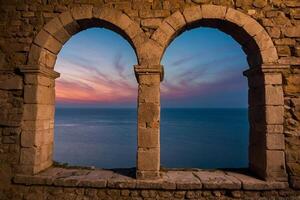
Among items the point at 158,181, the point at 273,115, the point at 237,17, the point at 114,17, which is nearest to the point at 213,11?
the point at 237,17

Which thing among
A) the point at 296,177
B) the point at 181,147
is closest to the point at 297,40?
the point at 296,177

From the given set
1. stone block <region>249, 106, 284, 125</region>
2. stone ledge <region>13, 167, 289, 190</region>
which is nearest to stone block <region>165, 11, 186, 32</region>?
stone block <region>249, 106, 284, 125</region>

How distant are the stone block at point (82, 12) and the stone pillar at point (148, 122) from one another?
127 centimetres

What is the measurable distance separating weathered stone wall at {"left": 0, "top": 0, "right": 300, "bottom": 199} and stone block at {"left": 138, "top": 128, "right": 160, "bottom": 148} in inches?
0.6

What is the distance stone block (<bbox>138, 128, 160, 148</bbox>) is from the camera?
3.98m

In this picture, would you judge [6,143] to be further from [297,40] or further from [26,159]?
[297,40]

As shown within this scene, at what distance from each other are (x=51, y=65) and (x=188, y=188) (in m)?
3.26

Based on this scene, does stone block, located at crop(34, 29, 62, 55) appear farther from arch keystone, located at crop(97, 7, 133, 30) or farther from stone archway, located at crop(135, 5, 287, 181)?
stone archway, located at crop(135, 5, 287, 181)

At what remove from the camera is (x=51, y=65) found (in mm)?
4457

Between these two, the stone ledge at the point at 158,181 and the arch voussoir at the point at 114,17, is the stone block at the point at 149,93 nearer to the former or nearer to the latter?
the arch voussoir at the point at 114,17

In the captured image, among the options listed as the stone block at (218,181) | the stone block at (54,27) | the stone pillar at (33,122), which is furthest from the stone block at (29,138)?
the stone block at (218,181)

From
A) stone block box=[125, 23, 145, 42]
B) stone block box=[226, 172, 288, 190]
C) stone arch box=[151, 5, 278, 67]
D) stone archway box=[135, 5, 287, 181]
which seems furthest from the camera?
stone block box=[125, 23, 145, 42]

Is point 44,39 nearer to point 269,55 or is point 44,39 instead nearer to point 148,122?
point 148,122

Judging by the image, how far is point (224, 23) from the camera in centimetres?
419
